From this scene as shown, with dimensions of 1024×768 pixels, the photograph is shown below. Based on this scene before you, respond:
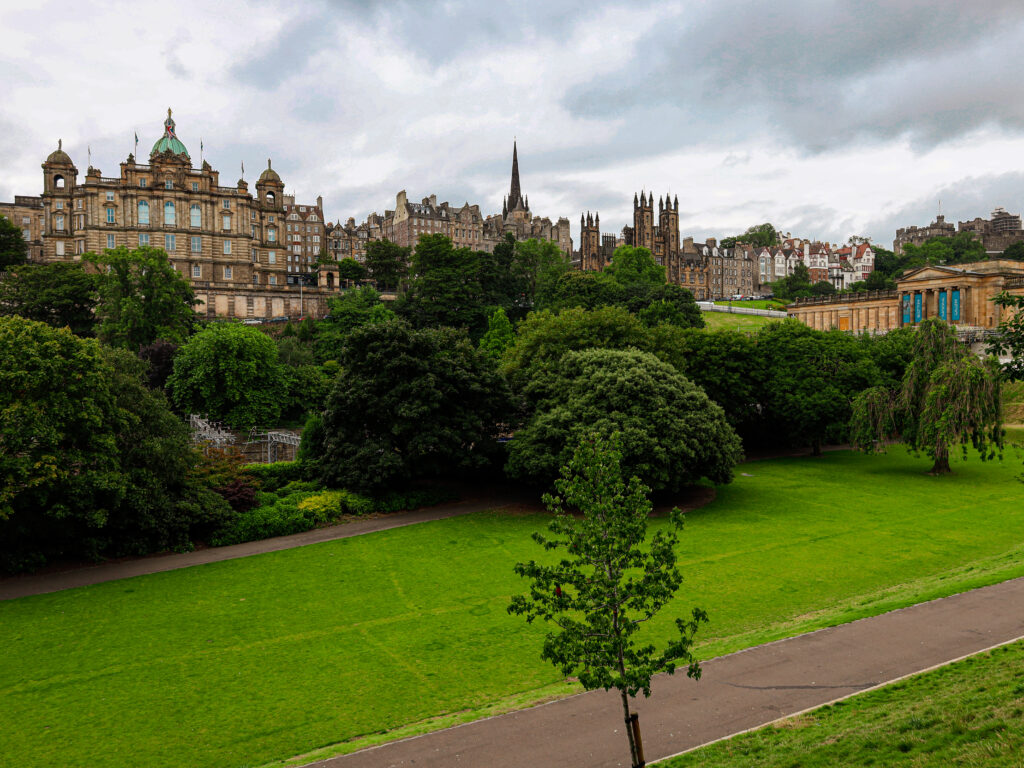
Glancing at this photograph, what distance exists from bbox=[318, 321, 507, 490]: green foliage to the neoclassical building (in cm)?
5435

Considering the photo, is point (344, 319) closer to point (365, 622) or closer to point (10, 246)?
point (10, 246)

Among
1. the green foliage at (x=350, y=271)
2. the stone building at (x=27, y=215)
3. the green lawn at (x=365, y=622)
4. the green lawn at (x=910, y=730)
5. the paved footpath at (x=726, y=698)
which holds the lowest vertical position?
the green lawn at (x=365, y=622)

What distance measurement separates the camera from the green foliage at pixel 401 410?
3216 centimetres

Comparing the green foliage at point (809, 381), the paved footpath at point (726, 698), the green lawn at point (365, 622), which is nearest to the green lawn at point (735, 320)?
the green foliage at point (809, 381)

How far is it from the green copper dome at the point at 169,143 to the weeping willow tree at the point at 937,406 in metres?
79.2

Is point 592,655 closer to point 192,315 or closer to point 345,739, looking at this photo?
point 345,739

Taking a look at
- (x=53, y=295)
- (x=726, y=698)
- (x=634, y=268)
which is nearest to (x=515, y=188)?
(x=634, y=268)

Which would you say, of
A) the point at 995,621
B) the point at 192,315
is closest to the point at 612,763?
the point at 995,621

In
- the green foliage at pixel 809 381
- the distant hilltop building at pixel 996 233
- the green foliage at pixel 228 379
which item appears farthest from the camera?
the distant hilltop building at pixel 996 233

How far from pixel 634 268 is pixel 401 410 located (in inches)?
3175

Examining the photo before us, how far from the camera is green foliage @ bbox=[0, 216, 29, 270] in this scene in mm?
83500

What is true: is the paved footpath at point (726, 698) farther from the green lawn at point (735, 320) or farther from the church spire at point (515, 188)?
the church spire at point (515, 188)

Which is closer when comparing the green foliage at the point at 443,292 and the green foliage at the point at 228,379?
the green foliage at the point at 228,379

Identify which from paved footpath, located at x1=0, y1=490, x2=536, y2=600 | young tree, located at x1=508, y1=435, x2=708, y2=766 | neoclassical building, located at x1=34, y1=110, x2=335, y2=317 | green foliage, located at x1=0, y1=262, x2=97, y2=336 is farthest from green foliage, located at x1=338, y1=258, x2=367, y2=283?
young tree, located at x1=508, y1=435, x2=708, y2=766
